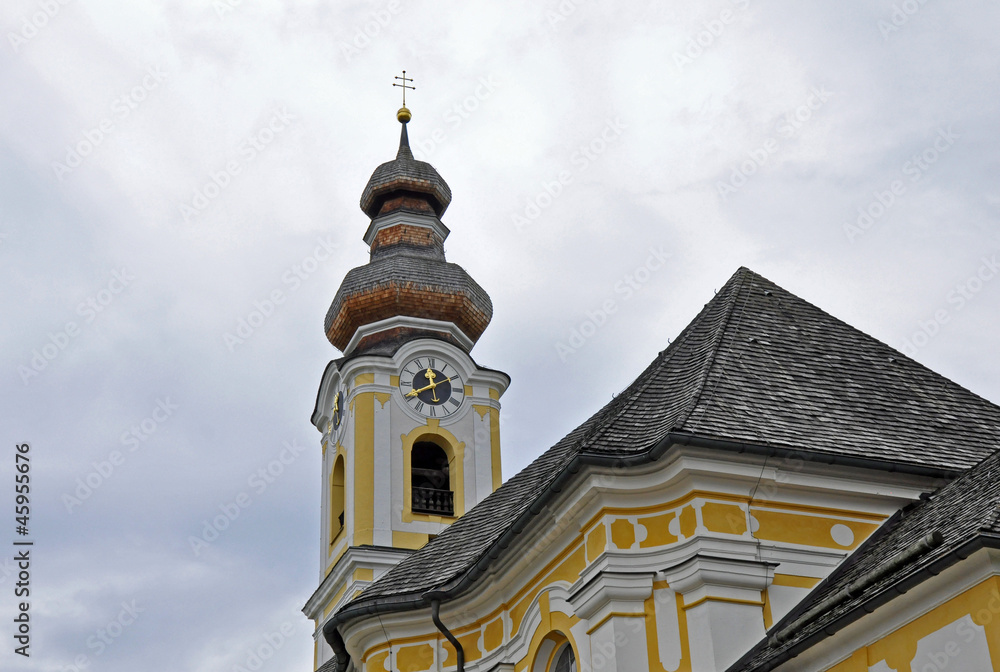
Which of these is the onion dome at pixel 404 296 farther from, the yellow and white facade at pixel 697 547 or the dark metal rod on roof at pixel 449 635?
the yellow and white facade at pixel 697 547

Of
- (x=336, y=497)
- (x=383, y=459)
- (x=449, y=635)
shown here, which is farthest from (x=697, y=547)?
(x=336, y=497)

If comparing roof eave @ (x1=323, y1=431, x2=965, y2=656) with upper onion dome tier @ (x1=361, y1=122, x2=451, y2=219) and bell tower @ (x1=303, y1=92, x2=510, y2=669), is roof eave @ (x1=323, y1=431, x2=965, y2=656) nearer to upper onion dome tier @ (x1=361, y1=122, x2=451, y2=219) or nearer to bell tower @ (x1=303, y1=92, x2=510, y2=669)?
bell tower @ (x1=303, y1=92, x2=510, y2=669)

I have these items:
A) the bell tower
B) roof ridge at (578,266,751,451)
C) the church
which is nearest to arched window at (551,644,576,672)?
the church

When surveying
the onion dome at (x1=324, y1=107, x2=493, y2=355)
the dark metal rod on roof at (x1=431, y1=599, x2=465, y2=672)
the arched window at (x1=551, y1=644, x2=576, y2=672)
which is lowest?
the arched window at (x1=551, y1=644, x2=576, y2=672)

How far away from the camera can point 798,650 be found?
31.9 feet

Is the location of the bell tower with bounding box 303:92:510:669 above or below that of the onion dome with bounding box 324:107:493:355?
below

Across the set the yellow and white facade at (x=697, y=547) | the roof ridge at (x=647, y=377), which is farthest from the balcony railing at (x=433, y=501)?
the yellow and white facade at (x=697, y=547)

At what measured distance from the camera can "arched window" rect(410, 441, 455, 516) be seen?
84.2 feet

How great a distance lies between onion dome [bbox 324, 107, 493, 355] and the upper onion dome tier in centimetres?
59

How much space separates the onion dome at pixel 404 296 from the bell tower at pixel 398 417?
3cm

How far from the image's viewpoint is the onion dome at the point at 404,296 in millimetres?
27812

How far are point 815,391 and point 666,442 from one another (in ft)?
8.33

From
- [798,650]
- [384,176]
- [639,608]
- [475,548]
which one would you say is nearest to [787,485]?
[639,608]

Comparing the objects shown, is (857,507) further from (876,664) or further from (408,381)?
(408,381)
